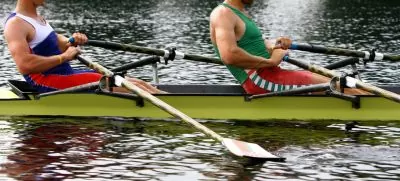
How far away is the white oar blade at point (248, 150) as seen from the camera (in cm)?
1456

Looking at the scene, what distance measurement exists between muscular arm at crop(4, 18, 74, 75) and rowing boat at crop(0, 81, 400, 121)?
65cm

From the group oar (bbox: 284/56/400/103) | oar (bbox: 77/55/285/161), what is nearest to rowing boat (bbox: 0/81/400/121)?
oar (bbox: 284/56/400/103)

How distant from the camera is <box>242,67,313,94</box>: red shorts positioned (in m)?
17.3

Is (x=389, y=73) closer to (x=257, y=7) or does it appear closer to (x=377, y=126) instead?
(x=377, y=126)

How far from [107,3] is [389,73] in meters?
49.2

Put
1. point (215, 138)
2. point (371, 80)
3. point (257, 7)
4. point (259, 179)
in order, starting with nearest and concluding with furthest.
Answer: point (259, 179)
point (215, 138)
point (371, 80)
point (257, 7)

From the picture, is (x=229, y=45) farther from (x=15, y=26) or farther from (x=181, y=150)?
(x=15, y=26)

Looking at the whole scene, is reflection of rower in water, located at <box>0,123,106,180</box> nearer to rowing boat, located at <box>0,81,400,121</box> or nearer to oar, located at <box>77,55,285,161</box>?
rowing boat, located at <box>0,81,400,121</box>

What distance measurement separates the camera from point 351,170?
14.0 metres

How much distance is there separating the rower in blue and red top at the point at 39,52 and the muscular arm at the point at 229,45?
5.53 feet

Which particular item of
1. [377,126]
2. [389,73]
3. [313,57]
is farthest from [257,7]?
[377,126]

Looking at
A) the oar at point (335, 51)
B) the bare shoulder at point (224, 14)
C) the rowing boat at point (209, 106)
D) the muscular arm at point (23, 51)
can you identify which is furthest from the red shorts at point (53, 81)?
the oar at point (335, 51)

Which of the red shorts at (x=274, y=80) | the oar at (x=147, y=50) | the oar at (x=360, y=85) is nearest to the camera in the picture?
the oar at (x=360, y=85)

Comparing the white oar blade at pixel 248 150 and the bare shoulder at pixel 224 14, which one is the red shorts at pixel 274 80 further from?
the white oar blade at pixel 248 150
